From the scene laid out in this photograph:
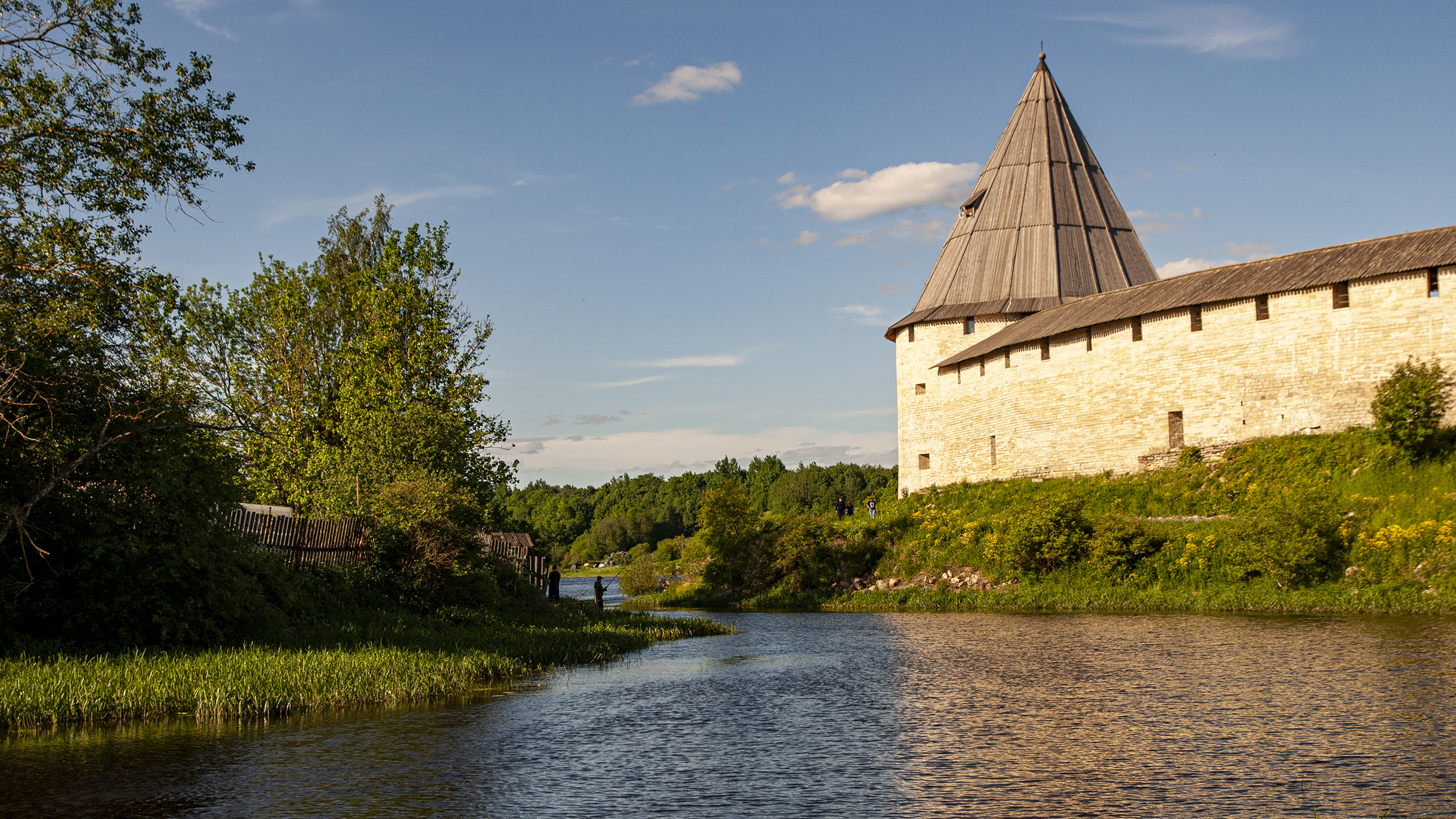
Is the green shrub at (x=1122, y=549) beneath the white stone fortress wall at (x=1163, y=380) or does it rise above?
beneath

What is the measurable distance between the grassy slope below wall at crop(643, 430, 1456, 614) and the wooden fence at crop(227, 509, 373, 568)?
57.2 ft

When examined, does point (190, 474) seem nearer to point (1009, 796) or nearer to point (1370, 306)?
point (1009, 796)

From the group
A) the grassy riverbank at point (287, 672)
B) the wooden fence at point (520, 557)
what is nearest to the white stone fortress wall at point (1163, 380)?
the wooden fence at point (520, 557)

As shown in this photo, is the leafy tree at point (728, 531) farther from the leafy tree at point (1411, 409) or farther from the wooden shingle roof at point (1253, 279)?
the leafy tree at point (1411, 409)

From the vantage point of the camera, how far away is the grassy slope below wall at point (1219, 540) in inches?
934

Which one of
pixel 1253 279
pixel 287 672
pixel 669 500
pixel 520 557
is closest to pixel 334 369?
pixel 520 557

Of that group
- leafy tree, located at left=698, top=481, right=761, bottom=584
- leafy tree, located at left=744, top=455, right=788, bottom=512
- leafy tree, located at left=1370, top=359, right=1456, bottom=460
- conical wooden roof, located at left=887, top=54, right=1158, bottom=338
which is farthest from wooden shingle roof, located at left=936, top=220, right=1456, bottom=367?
leafy tree, located at left=744, top=455, right=788, bottom=512

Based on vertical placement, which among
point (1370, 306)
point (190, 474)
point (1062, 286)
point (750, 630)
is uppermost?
point (1062, 286)

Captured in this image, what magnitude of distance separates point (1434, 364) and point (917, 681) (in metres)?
20.8

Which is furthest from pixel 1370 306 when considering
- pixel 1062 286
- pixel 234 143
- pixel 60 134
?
pixel 60 134

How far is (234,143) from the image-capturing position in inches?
615

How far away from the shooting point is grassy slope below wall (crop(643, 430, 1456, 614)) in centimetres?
2372

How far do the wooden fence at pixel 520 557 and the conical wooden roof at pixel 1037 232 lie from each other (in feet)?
75.8

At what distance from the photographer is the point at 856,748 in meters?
11.0
